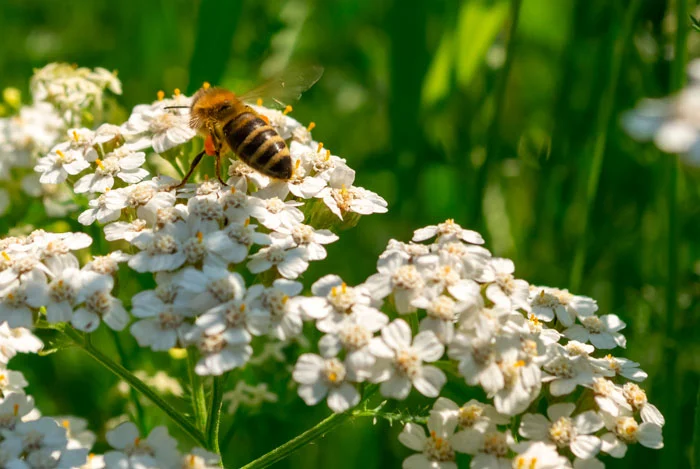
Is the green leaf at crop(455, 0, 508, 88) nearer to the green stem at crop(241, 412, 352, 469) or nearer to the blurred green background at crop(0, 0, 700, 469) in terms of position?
the blurred green background at crop(0, 0, 700, 469)

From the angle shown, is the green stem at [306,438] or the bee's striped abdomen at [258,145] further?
the bee's striped abdomen at [258,145]

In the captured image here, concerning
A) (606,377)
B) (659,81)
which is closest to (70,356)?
(606,377)

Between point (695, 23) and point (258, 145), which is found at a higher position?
point (695, 23)

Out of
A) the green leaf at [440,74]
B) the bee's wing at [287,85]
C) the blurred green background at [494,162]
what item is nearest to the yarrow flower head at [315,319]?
the bee's wing at [287,85]

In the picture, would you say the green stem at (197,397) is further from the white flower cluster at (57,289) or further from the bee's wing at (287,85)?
the bee's wing at (287,85)

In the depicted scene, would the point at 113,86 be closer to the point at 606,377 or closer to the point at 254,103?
the point at 254,103

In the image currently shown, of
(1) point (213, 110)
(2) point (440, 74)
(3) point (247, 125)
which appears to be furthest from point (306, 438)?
(2) point (440, 74)

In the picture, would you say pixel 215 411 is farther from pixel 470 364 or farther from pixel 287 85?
pixel 287 85
